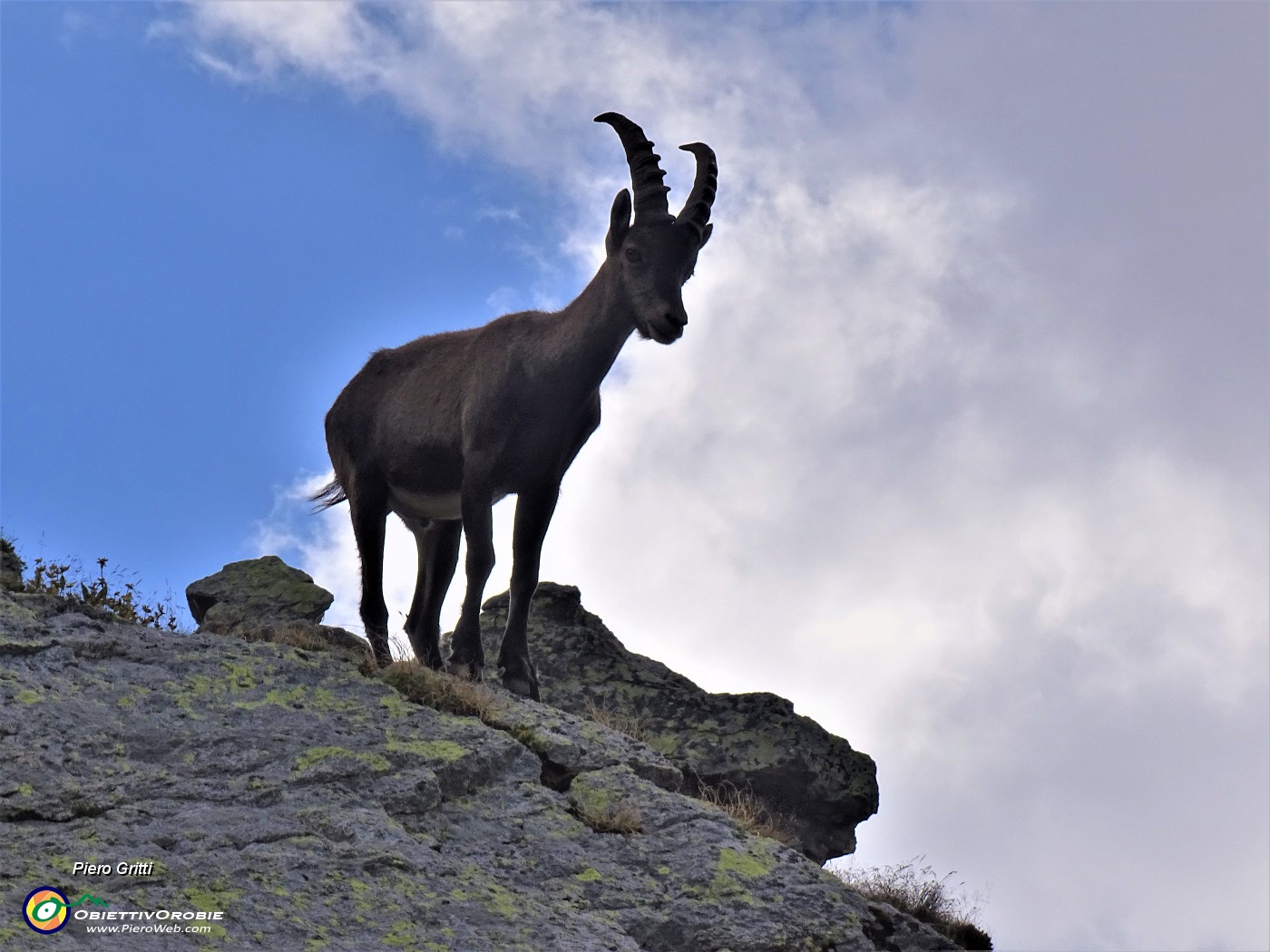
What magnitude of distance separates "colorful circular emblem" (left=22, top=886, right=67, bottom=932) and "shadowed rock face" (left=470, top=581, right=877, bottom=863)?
6468 millimetres

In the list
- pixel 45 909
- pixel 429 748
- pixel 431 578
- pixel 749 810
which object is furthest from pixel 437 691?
pixel 45 909

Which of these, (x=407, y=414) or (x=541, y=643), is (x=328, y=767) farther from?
(x=541, y=643)

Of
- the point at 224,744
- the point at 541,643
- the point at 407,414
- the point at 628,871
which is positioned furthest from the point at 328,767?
the point at 541,643

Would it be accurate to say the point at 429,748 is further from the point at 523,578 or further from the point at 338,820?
the point at 523,578

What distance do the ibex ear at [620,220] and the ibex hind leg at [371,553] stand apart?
3118 millimetres

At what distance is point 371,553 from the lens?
12828 millimetres

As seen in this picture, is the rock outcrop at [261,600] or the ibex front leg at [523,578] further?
the rock outcrop at [261,600]

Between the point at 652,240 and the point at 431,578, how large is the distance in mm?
3654

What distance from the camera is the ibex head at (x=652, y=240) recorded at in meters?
11.6

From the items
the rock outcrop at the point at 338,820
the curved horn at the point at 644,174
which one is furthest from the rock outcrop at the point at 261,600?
the curved horn at the point at 644,174

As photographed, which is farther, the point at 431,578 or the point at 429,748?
the point at 431,578

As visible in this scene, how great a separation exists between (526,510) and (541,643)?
314cm

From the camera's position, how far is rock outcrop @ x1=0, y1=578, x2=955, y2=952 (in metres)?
7.71

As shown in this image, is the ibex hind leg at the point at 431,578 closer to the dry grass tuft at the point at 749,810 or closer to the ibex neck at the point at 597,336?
the ibex neck at the point at 597,336
